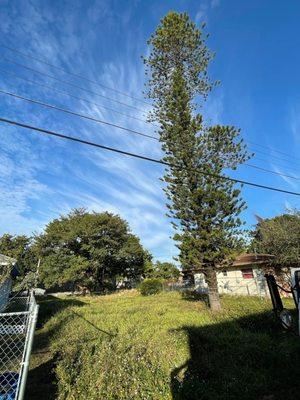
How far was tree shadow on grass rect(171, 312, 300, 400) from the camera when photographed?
4886 mm

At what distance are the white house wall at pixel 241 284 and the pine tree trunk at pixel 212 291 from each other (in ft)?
26.8

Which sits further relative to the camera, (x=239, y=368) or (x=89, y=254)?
(x=89, y=254)

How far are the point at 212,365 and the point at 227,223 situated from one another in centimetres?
1060

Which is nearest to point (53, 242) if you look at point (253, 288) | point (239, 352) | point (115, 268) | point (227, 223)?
point (115, 268)

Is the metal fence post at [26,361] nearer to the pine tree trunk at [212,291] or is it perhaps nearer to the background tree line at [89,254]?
the pine tree trunk at [212,291]

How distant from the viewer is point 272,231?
2250cm

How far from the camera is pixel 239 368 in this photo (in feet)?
19.8

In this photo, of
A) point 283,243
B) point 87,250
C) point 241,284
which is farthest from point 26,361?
point 87,250

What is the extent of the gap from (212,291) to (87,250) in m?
26.2

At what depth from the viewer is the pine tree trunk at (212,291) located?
15.0m

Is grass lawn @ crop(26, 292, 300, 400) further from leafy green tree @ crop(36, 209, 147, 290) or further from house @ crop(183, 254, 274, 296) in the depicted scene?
leafy green tree @ crop(36, 209, 147, 290)

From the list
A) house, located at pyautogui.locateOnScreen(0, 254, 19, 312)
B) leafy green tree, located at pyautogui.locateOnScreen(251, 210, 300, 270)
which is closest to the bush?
leafy green tree, located at pyautogui.locateOnScreen(251, 210, 300, 270)

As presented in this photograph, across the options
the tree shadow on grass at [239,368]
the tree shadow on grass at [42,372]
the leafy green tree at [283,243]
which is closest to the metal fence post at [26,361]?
the tree shadow on grass at [42,372]

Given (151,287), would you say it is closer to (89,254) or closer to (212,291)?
(89,254)
